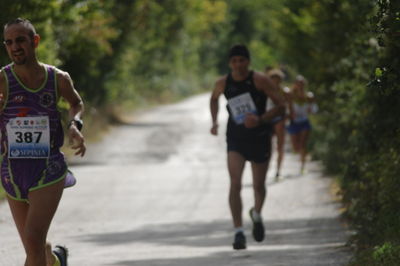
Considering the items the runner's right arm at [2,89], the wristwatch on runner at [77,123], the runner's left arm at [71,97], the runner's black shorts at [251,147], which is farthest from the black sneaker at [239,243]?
the runner's right arm at [2,89]

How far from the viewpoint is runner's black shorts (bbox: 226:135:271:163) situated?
11.2m

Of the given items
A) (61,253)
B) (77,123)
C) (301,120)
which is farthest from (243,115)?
(301,120)

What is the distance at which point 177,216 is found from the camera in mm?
14961

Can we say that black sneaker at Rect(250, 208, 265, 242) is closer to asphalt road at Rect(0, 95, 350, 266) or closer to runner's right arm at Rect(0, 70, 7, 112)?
asphalt road at Rect(0, 95, 350, 266)

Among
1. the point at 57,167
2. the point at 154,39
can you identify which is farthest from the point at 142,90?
the point at 57,167

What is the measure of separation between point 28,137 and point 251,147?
4633 millimetres

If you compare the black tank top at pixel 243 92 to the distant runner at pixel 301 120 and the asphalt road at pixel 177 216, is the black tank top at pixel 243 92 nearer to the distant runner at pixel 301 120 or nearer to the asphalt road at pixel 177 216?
the asphalt road at pixel 177 216

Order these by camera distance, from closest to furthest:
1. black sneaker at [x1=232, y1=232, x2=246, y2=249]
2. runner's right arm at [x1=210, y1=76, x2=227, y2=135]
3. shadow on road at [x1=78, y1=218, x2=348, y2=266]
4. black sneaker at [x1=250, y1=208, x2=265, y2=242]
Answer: shadow on road at [x1=78, y1=218, x2=348, y2=266]
black sneaker at [x1=232, y1=232, x2=246, y2=249]
runner's right arm at [x1=210, y1=76, x2=227, y2=135]
black sneaker at [x1=250, y1=208, x2=265, y2=242]

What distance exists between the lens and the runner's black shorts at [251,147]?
36.8 feet

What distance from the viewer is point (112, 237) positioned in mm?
12625

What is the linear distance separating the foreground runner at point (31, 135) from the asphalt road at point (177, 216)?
109 inches

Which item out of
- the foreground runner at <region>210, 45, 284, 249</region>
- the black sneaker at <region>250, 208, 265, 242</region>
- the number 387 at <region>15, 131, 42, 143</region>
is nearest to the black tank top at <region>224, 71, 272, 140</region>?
the foreground runner at <region>210, 45, 284, 249</region>

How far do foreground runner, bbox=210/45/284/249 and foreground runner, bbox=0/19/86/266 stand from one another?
4.26m

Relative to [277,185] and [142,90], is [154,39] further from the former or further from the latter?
[277,185]
